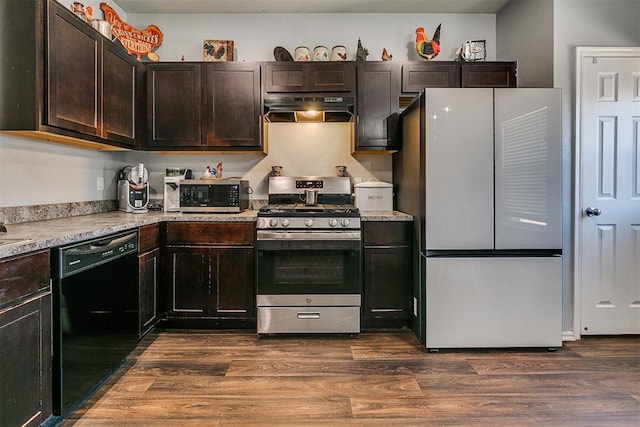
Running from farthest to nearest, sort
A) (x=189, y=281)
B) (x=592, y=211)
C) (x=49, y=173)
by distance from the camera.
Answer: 1. (x=189, y=281)
2. (x=592, y=211)
3. (x=49, y=173)

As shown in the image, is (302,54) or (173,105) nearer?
(173,105)

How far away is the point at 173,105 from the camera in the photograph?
3.32 metres

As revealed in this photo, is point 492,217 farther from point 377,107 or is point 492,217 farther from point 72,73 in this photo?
point 72,73

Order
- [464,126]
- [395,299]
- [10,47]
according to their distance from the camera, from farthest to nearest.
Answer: [395,299] < [464,126] < [10,47]

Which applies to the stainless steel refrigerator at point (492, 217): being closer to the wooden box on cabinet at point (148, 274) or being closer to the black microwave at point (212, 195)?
the black microwave at point (212, 195)

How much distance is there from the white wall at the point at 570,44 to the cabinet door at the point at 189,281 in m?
2.72

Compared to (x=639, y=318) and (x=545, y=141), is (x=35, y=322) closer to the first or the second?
(x=545, y=141)

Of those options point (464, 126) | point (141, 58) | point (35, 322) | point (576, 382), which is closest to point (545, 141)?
Result: point (464, 126)

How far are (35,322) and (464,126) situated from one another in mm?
2611

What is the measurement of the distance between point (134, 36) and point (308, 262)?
2.57 m

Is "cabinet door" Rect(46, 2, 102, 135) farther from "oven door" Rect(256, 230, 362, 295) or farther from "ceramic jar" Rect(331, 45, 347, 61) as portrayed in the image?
"ceramic jar" Rect(331, 45, 347, 61)

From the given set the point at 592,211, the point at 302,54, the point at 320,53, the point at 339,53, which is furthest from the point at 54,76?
the point at 592,211

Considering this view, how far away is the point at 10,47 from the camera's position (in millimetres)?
2047

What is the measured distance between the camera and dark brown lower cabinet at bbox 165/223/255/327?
303 cm
